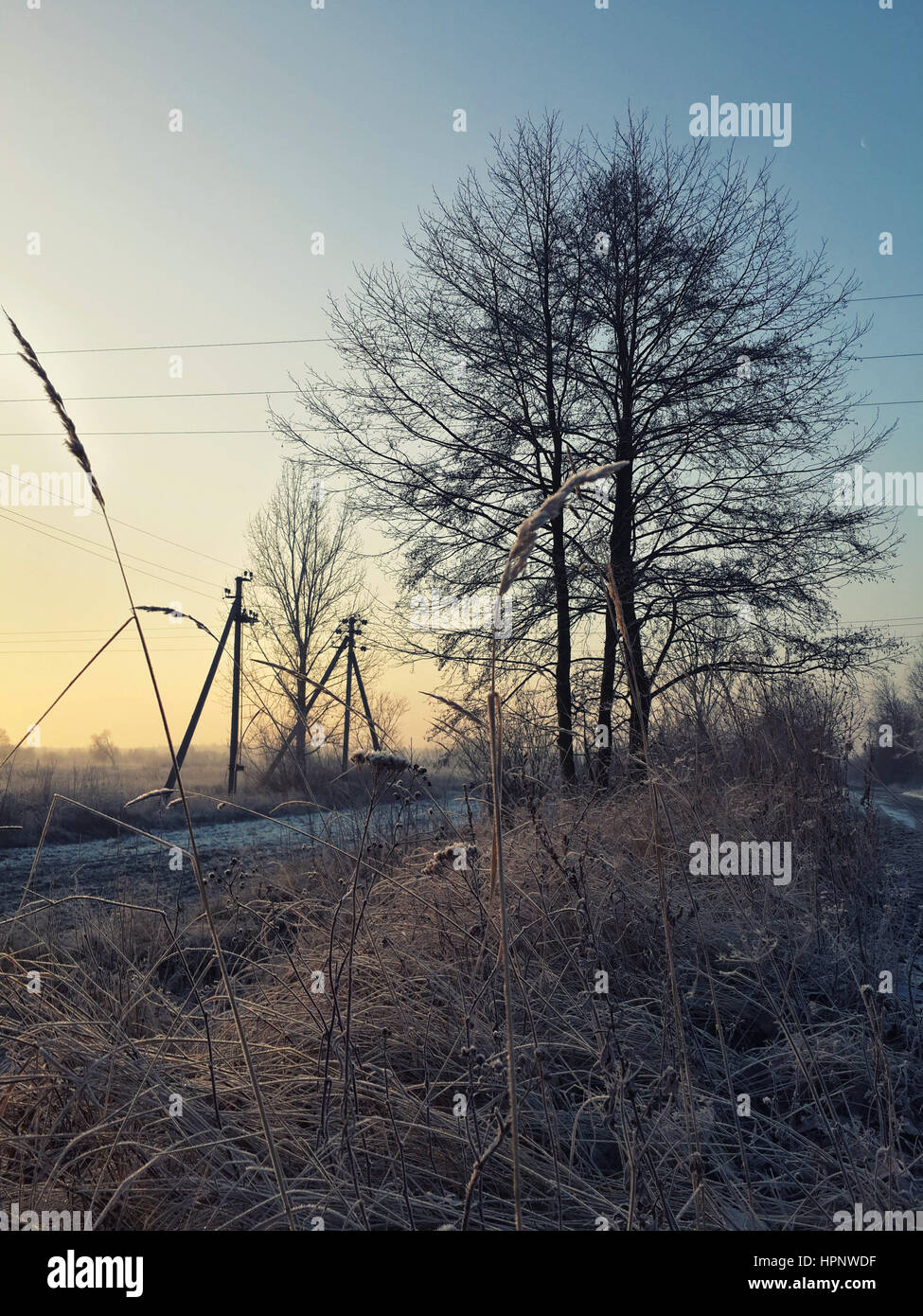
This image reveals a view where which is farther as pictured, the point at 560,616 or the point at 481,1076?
the point at 560,616

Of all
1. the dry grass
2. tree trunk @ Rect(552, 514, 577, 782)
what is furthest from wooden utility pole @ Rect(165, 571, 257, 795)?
the dry grass

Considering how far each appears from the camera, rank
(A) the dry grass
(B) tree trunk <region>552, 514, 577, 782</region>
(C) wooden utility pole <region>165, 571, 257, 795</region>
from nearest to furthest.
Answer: (A) the dry grass
(B) tree trunk <region>552, 514, 577, 782</region>
(C) wooden utility pole <region>165, 571, 257, 795</region>

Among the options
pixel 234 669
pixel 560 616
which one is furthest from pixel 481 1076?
pixel 234 669

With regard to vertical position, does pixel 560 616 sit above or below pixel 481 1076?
above

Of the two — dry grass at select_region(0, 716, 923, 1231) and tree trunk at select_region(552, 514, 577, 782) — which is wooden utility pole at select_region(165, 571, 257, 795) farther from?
dry grass at select_region(0, 716, 923, 1231)

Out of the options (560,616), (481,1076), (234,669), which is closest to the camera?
(481,1076)

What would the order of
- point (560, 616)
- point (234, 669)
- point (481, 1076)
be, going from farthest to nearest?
1. point (234, 669)
2. point (560, 616)
3. point (481, 1076)

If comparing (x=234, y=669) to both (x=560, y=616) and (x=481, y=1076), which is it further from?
(x=481, y=1076)

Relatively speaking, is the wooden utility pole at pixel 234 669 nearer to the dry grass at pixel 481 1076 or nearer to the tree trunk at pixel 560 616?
the tree trunk at pixel 560 616

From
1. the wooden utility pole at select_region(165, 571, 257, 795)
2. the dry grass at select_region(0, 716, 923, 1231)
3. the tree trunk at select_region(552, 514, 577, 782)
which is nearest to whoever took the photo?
the dry grass at select_region(0, 716, 923, 1231)

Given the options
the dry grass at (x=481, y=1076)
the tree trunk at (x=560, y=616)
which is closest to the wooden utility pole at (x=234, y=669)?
the tree trunk at (x=560, y=616)

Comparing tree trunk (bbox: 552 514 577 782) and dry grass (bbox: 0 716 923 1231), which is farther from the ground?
tree trunk (bbox: 552 514 577 782)

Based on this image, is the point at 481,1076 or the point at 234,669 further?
the point at 234,669

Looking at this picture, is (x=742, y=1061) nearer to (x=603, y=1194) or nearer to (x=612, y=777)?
(x=603, y=1194)
